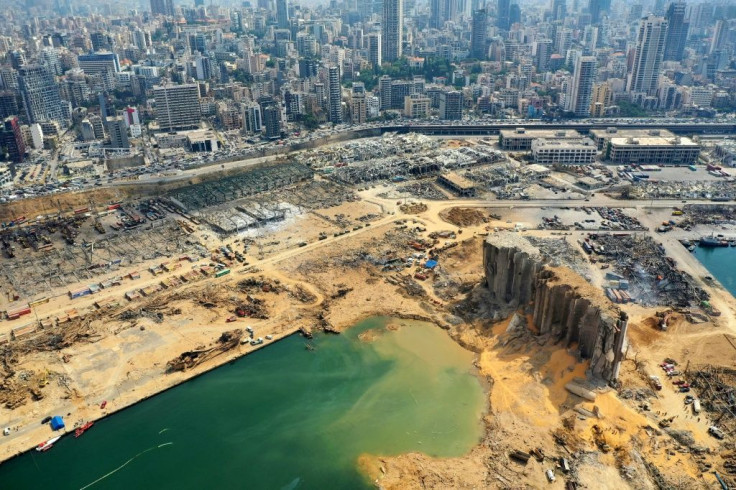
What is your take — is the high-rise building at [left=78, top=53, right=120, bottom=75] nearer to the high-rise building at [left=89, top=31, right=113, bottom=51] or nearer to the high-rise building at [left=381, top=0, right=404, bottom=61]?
the high-rise building at [left=89, top=31, right=113, bottom=51]

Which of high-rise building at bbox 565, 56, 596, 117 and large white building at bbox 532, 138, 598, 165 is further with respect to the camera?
high-rise building at bbox 565, 56, 596, 117

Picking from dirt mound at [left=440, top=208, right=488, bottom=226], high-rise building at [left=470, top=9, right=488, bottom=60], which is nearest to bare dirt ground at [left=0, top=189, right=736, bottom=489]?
dirt mound at [left=440, top=208, right=488, bottom=226]

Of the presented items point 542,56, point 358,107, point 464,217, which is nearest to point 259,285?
point 464,217

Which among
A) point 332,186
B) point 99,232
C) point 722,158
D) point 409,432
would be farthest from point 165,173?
point 722,158

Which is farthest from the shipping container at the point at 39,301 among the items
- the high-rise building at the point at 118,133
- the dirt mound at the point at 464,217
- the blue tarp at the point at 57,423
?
the high-rise building at the point at 118,133

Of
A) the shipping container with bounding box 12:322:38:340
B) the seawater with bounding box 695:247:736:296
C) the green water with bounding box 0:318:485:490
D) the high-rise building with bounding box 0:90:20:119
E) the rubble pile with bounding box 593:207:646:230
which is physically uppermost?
the high-rise building with bounding box 0:90:20:119

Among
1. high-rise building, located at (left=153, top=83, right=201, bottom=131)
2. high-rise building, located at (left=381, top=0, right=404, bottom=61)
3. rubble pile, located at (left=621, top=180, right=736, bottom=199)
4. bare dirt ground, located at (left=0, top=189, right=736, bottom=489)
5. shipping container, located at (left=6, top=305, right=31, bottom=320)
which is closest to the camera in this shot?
bare dirt ground, located at (left=0, top=189, right=736, bottom=489)

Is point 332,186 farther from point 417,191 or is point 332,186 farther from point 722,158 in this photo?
point 722,158
